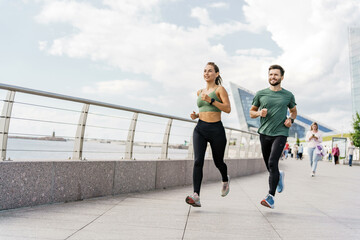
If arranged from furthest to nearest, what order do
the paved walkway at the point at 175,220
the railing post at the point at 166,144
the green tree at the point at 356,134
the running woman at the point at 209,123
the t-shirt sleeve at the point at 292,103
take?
1. the green tree at the point at 356,134
2. the railing post at the point at 166,144
3. the t-shirt sleeve at the point at 292,103
4. the running woman at the point at 209,123
5. the paved walkway at the point at 175,220

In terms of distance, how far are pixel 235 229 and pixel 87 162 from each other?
2.49 metres

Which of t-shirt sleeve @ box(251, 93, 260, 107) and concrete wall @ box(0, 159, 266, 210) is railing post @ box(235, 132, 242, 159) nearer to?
concrete wall @ box(0, 159, 266, 210)

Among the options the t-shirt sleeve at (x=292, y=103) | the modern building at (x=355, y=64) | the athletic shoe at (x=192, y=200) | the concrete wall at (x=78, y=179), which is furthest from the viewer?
the modern building at (x=355, y=64)

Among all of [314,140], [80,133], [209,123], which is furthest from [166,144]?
[314,140]

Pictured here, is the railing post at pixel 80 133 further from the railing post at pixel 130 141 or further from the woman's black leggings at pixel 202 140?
the woman's black leggings at pixel 202 140

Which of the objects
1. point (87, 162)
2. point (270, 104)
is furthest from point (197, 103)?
point (87, 162)

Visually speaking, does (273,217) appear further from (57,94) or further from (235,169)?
(235,169)

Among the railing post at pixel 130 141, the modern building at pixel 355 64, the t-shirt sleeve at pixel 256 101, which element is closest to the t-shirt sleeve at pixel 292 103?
the t-shirt sleeve at pixel 256 101

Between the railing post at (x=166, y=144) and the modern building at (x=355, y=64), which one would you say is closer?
the railing post at (x=166, y=144)

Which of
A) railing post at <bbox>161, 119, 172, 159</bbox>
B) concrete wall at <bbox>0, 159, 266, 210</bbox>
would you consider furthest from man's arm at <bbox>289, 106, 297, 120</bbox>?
railing post at <bbox>161, 119, 172, 159</bbox>

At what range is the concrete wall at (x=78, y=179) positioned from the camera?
4.38 metres

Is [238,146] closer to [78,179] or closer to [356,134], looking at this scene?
[78,179]

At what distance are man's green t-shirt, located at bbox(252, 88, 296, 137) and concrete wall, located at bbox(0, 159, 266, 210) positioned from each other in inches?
92.6

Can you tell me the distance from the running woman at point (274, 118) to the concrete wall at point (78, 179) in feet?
7.51
